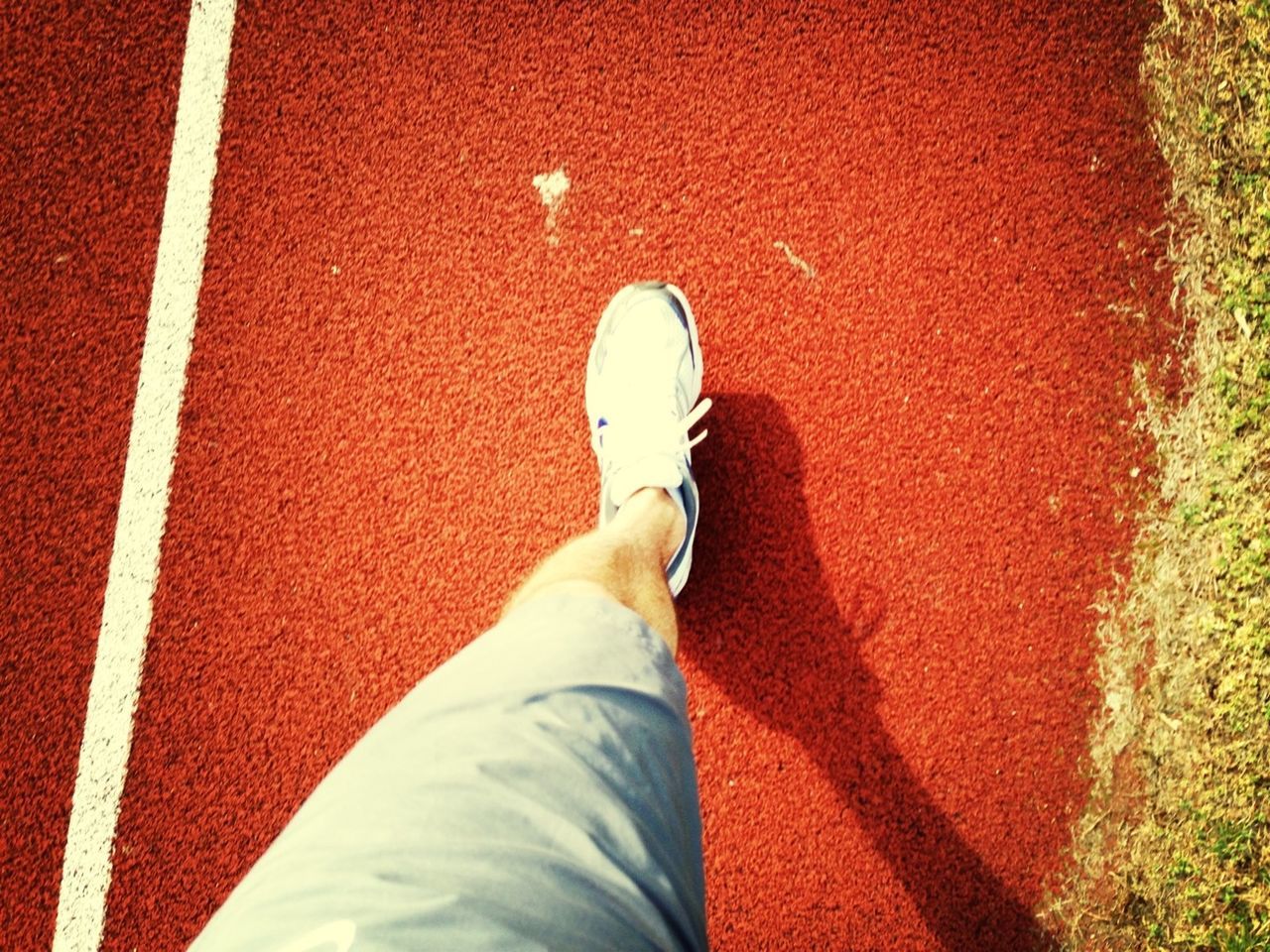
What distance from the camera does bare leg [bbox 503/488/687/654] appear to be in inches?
58.7

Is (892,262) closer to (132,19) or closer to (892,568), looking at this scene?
(892,568)

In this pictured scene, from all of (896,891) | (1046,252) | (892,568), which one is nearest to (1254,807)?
(896,891)

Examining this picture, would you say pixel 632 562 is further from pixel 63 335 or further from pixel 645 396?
pixel 63 335

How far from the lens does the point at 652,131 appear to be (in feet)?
6.68

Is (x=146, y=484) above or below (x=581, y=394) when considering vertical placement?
below

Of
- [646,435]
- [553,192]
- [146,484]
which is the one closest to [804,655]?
[646,435]

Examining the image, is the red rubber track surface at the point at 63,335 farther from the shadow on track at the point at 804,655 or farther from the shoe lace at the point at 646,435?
the shadow on track at the point at 804,655

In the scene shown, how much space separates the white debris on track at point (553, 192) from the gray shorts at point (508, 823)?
50.3 inches

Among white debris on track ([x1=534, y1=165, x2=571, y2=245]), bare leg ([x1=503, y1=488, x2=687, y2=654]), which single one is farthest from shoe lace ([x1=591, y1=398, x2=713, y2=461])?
white debris on track ([x1=534, y1=165, x2=571, y2=245])

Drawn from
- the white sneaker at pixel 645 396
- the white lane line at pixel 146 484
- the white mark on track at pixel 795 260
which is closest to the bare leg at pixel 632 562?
the white sneaker at pixel 645 396

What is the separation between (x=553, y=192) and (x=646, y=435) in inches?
30.4

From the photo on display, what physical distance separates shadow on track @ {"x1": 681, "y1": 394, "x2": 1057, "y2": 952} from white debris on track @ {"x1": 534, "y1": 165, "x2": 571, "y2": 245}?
0.68 metres

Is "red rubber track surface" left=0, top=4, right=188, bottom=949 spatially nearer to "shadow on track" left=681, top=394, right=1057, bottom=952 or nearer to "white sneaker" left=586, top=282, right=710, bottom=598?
"white sneaker" left=586, top=282, right=710, bottom=598

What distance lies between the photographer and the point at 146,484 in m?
2.04
